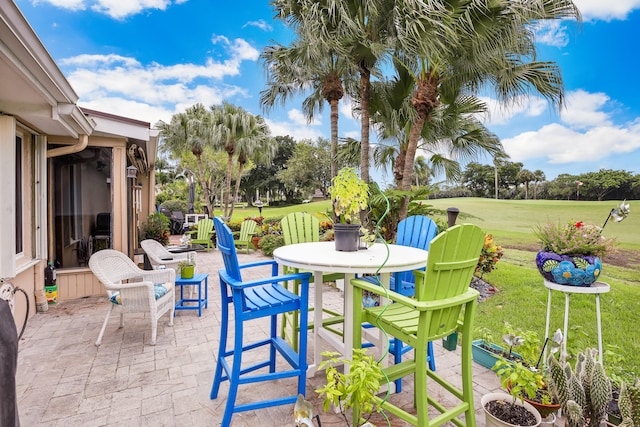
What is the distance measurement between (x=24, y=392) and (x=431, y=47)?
521 cm

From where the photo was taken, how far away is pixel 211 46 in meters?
14.1

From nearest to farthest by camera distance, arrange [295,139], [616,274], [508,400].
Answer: [508,400], [616,274], [295,139]

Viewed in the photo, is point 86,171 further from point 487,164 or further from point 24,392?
point 487,164

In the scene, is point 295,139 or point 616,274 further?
point 295,139

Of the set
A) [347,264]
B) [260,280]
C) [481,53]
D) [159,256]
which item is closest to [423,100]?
[481,53]

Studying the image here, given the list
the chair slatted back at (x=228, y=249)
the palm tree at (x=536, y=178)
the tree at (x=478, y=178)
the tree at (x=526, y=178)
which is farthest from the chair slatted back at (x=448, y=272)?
the tree at (x=478, y=178)

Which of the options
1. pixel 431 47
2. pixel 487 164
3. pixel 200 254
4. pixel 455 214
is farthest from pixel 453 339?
pixel 200 254

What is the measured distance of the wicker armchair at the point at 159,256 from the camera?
14.1 ft

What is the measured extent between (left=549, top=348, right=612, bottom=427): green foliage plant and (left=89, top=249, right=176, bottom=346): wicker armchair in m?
3.07

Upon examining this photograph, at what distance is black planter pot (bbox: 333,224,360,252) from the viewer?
2404mm

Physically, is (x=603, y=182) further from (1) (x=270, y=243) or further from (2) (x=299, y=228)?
(1) (x=270, y=243)

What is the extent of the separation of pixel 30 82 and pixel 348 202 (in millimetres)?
2276

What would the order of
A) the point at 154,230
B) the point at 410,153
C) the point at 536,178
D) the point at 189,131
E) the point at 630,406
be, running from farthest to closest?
the point at 189,131
the point at 154,230
the point at 410,153
the point at 536,178
the point at 630,406

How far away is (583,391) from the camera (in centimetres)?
164
